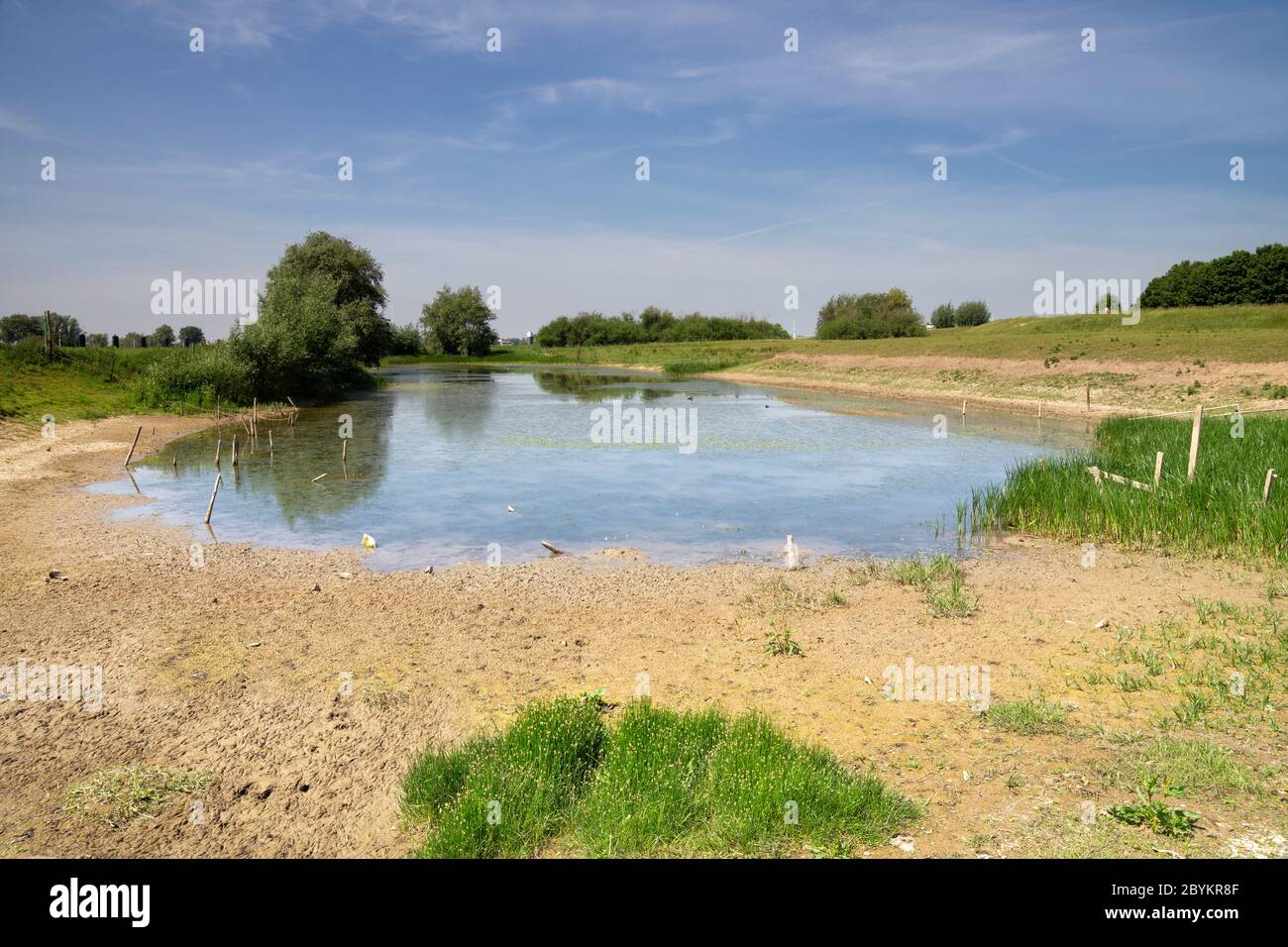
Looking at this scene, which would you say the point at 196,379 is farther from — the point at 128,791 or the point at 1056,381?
the point at 1056,381

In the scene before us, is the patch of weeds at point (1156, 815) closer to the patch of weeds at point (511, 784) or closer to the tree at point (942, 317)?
the patch of weeds at point (511, 784)

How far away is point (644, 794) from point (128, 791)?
3980mm

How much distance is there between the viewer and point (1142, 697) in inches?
304

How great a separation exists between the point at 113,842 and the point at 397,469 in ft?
63.3

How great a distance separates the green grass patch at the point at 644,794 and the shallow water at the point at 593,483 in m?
7.69

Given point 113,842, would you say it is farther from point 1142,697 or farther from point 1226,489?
point 1226,489

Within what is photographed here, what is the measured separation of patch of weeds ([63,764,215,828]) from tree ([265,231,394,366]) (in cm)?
6488

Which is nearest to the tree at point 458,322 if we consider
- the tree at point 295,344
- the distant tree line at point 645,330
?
the distant tree line at point 645,330

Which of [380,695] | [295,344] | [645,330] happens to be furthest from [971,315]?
[380,695]

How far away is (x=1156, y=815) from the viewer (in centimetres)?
522

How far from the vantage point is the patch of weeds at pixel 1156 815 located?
16.9ft

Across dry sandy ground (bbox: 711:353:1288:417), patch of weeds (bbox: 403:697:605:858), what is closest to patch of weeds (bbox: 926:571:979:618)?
patch of weeds (bbox: 403:697:605:858)
